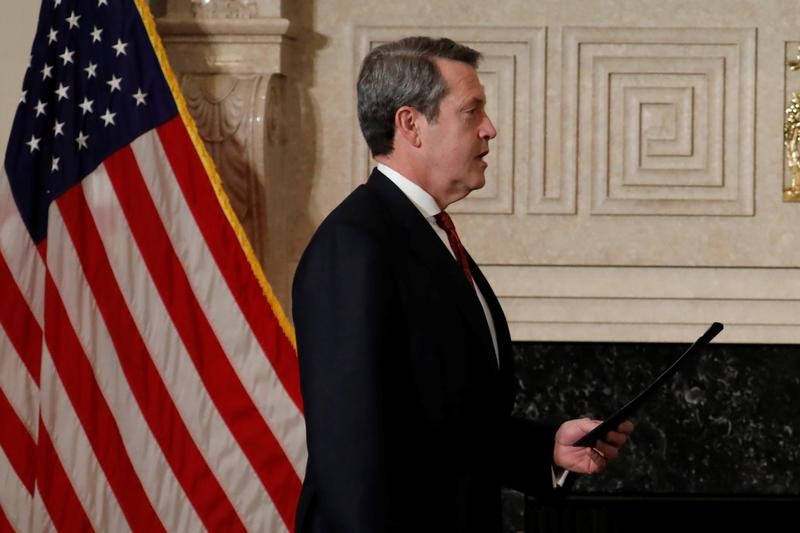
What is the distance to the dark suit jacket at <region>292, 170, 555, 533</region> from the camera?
5.87 ft

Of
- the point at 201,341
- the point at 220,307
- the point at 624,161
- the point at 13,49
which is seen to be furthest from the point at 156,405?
the point at 624,161

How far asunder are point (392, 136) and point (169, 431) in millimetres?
1578

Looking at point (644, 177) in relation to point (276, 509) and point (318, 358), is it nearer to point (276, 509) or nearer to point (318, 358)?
point (276, 509)

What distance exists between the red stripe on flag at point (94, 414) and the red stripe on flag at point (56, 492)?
3.8 inches

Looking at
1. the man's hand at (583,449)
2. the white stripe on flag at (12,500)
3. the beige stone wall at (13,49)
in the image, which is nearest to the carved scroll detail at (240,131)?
the beige stone wall at (13,49)

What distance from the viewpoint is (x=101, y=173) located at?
3.48 m

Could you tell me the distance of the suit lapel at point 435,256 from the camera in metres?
1.94

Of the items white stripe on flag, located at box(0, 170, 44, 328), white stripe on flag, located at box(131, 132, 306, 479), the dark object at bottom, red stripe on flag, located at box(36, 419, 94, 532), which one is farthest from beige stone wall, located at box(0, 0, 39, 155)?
the dark object at bottom

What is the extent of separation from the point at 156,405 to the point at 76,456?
0.78 feet

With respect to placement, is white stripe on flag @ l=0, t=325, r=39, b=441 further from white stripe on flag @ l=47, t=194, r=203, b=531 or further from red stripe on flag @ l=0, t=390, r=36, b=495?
white stripe on flag @ l=47, t=194, r=203, b=531

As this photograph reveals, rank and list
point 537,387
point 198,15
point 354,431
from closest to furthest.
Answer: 1. point 354,431
2. point 198,15
3. point 537,387

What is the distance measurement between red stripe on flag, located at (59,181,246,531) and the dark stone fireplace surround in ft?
3.22

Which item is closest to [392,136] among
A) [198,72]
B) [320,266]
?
[320,266]

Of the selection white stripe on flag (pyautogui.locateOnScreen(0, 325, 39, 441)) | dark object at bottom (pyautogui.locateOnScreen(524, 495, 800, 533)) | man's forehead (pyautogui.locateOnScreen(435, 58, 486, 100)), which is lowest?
dark object at bottom (pyautogui.locateOnScreen(524, 495, 800, 533))
